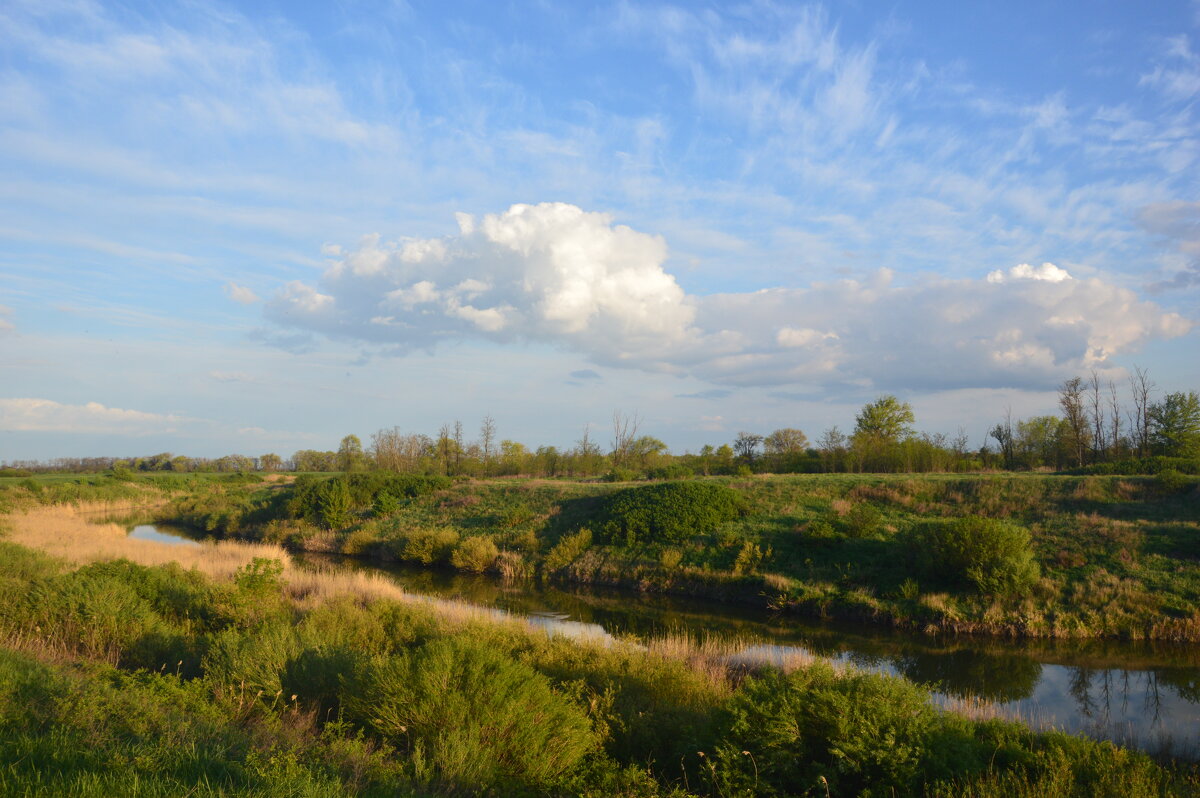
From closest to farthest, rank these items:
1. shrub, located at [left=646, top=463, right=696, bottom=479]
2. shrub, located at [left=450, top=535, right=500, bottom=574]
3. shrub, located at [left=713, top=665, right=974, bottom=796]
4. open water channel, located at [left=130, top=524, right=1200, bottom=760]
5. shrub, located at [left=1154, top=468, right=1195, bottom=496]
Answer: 1. shrub, located at [left=713, top=665, right=974, bottom=796]
2. open water channel, located at [left=130, top=524, right=1200, bottom=760]
3. shrub, located at [left=1154, top=468, right=1195, bottom=496]
4. shrub, located at [left=450, top=535, right=500, bottom=574]
5. shrub, located at [left=646, top=463, right=696, bottom=479]

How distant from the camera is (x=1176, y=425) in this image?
135 ft

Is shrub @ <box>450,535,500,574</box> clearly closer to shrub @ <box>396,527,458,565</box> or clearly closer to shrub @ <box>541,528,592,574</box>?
shrub @ <box>396,527,458,565</box>

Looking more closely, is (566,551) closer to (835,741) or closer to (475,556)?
(475,556)

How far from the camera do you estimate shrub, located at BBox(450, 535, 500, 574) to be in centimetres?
2725

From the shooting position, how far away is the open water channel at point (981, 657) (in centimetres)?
1087

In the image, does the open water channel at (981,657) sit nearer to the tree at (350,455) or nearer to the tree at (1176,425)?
the tree at (1176,425)

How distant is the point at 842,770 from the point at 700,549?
18.2m

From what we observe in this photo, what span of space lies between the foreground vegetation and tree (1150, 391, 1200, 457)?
42.2 metres

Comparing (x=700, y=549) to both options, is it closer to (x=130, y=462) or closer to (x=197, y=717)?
(x=197, y=717)

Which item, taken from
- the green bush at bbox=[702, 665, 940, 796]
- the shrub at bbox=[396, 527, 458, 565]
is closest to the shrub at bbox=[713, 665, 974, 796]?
the green bush at bbox=[702, 665, 940, 796]

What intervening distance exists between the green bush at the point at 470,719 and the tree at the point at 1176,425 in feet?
150

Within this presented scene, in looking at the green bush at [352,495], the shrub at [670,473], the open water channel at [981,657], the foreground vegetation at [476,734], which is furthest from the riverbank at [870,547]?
the foreground vegetation at [476,734]

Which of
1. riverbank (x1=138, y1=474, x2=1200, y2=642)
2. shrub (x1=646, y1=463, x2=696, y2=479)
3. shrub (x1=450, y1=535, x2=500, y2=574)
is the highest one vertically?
shrub (x1=646, y1=463, x2=696, y2=479)

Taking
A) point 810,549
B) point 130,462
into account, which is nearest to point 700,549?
point 810,549
